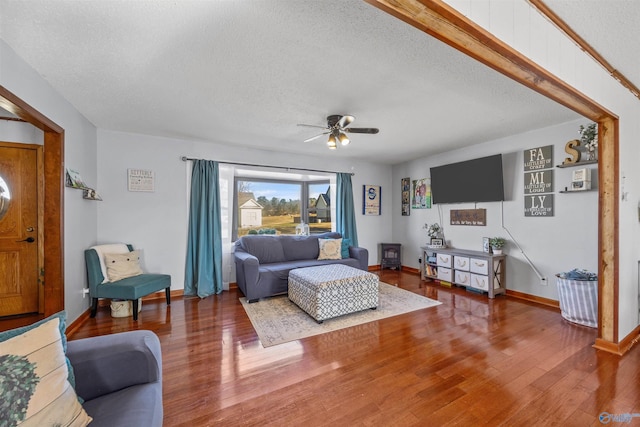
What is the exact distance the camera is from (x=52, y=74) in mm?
2199

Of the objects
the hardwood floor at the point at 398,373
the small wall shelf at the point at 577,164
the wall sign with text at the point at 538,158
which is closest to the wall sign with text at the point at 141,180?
the hardwood floor at the point at 398,373

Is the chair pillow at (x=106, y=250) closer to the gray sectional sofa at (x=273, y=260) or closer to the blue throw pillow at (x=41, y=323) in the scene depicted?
the gray sectional sofa at (x=273, y=260)

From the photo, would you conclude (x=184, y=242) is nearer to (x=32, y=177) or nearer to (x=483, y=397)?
(x=32, y=177)

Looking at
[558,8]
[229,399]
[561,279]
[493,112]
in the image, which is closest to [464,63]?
[558,8]

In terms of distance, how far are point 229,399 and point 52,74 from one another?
9.46 ft

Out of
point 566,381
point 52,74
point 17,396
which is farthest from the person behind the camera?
point 52,74

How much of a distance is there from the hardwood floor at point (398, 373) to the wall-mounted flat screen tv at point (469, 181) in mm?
1820

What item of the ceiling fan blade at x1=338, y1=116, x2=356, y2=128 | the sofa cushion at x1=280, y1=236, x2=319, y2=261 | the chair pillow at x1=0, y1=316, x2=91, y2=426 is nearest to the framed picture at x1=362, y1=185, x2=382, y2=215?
the sofa cushion at x1=280, y1=236, x2=319, y2=261

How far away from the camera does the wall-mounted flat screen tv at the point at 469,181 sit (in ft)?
13.3

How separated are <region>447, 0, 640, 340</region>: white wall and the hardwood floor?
70 centimetres

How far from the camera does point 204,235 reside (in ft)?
13.5

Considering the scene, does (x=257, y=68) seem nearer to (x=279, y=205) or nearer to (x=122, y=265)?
(x=122, y=265)

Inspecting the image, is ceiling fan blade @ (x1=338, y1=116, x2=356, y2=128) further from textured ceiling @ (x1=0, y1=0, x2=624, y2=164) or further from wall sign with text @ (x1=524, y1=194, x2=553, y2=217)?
wall sign with text @ (x1=524, y1=194, x2=553, y2=217)

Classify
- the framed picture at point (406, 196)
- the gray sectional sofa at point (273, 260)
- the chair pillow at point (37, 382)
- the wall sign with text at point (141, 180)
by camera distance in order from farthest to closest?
the framed picture at point (406, 196)
the wall sign with text at point (141, 180)
the gray sectional sofa at point (273, 260)
the chair pillow at point (37, 382)
